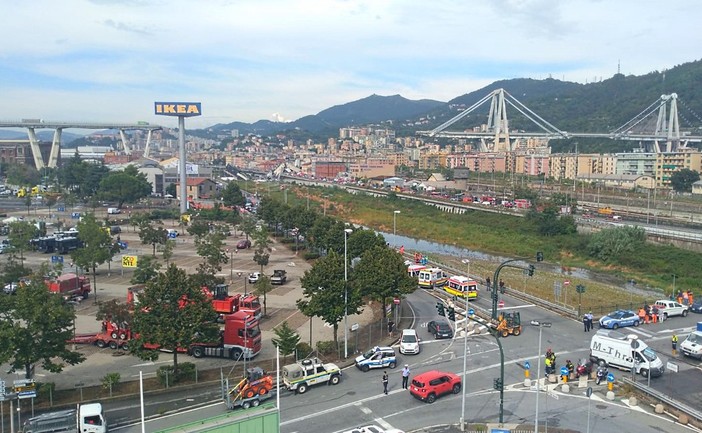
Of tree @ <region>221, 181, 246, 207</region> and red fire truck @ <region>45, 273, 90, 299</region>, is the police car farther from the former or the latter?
tree @ <region>221, 181, 246, 207</region>

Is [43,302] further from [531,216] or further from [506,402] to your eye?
[531,216]

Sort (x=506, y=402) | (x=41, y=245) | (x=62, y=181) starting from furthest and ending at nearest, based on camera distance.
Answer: (x=62, y=181)
(x=41, y=245)
(x=506, y=402)

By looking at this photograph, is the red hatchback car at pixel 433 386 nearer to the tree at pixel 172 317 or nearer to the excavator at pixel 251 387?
the excavator at pixel 251 387

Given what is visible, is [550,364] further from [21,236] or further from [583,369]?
[21,236]

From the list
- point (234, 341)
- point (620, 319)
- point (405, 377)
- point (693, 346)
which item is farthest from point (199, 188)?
point (693, 346)

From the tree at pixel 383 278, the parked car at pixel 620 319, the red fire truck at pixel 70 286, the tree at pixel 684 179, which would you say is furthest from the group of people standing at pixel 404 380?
the tree at pixel 684 179

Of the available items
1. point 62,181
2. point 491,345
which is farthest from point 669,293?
point 62,181

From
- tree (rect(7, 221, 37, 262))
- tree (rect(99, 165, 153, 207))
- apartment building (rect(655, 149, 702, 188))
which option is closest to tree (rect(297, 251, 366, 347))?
tree (rect(7, 221, 37, 262))
